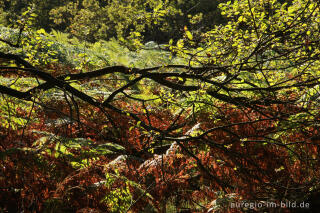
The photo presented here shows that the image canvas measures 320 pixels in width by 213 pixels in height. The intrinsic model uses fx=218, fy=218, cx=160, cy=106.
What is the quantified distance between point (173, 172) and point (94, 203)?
1182 millimetres

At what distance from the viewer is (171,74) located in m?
2.46

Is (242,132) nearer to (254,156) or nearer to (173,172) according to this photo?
(254,156)

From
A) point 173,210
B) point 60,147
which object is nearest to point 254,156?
point 173,210

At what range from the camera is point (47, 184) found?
2586 mm

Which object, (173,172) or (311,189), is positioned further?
(173,172)

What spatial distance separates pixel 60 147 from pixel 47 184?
2.21ft

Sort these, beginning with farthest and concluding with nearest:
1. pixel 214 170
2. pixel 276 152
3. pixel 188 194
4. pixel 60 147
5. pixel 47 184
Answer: pixel 276 152 < pixel 214 170 < pixel 188 194 < pixel 47 184 < pixel 60 147

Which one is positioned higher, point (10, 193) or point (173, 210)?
point (10, 193)

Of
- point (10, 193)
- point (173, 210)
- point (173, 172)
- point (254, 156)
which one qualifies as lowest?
point (173, 210)

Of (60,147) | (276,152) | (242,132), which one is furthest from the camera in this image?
(242,132)

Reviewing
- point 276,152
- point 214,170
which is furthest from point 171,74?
point 276,152

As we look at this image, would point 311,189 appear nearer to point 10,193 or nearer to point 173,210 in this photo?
point 173,210

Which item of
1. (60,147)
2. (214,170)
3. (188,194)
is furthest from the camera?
(214,170)

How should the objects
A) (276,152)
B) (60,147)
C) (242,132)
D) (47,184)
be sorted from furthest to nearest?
(242,132) → (276,152) → (47,184) → (60,147)
